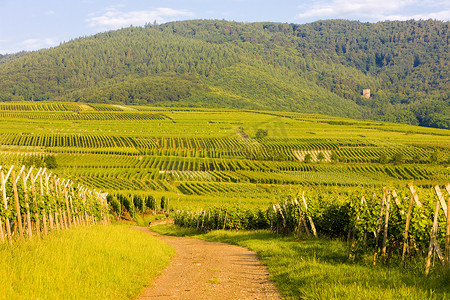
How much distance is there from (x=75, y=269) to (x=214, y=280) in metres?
2.75

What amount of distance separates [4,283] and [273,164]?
3599 inches

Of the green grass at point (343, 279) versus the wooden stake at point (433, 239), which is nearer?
the green grass at point (343, 279)

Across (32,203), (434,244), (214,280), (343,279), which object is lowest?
(214,280)

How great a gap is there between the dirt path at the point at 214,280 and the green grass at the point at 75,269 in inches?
15.9

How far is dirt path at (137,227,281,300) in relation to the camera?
731cm

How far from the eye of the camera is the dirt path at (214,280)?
7309 millimetres

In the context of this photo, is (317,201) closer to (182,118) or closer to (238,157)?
(238,157)

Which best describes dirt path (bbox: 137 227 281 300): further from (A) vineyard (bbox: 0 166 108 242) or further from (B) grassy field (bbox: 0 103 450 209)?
(B) grassy field (bbox: 0 103 450 209)

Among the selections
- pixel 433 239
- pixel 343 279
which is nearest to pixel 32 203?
pixel 343 279

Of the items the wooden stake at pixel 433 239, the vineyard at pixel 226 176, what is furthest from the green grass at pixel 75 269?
the wooden stake at pixel 433 239

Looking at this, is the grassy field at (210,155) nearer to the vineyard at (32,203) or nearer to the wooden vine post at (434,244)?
the vineyard at (32,203)

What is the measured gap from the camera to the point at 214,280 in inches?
328

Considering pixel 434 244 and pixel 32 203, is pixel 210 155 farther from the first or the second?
pixel 434 244

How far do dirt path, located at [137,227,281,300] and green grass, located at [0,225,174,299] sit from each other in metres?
0.40
